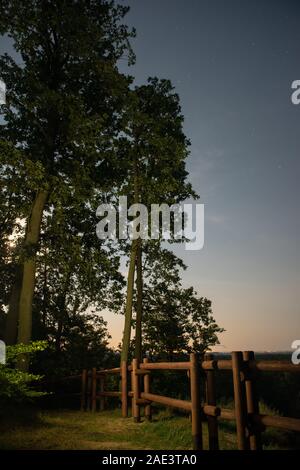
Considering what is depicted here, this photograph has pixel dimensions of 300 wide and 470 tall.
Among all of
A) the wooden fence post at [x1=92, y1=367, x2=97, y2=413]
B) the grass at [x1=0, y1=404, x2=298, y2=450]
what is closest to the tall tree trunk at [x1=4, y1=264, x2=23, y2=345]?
the wooden fence post at [x1=92, y1=367, x2=97, y2=413]

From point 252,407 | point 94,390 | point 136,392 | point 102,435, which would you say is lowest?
point 102,435

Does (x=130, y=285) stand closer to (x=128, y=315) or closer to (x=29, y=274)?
(x=128, y=315)

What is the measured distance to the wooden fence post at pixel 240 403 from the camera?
4.56 metres

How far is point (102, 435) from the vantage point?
746cm

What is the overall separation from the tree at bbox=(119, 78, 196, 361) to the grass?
7.81m

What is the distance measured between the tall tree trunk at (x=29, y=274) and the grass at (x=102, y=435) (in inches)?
170

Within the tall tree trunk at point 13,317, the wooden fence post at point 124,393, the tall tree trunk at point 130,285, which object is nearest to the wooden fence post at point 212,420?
the wooden fence post at point 124,393

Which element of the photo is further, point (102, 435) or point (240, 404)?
point (102, 435)

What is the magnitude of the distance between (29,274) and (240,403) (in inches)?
435

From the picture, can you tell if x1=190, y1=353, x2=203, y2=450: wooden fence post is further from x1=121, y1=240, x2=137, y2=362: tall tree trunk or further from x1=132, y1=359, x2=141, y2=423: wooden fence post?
x1=121, y1=240, x2=137, y2=362: tall tree trunk

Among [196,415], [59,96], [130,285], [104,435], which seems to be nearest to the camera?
[196,415]

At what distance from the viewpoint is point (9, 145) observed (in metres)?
12.5

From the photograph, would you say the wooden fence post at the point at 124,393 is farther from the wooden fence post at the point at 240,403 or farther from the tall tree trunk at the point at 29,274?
the wooden fence post at the point at 240,403

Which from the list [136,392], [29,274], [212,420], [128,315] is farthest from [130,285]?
[212,420]
